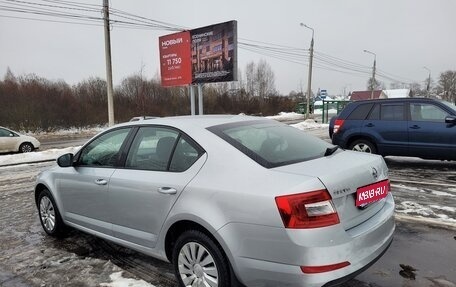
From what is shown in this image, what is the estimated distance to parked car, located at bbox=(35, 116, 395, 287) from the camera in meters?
2.61

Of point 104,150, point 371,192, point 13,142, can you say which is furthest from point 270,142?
point 13,142

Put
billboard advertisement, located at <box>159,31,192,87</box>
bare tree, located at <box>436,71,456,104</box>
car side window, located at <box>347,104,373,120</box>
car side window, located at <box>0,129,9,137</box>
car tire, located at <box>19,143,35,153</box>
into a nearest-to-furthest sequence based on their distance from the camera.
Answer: car side window, located at <box>347,104,373,120</box>
car side window, located at <box>0,129,9,137</box>
car tire, located at <box>19,143,35,153</box>
billboard advertisement, located at <box>159,31,192,87</box>
bare tree, located at <box>436,71,456,104</box>

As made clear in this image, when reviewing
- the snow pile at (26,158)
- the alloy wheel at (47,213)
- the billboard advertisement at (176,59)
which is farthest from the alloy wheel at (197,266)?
the billboard advertisement at (176,59)

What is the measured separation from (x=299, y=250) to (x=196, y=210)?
0.85 m

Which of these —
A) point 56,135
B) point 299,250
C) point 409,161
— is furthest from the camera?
point 56,135

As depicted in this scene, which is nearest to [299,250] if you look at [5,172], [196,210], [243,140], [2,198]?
[196,210]

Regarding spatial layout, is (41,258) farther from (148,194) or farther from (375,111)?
(375,111)

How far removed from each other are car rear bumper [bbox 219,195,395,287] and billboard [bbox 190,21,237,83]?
17323 mm

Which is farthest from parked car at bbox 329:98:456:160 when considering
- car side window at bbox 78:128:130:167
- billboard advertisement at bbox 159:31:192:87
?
billboard advertisement at bbox 159:31:192:87

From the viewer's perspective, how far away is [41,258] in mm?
4363

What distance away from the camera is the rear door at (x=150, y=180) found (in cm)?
327

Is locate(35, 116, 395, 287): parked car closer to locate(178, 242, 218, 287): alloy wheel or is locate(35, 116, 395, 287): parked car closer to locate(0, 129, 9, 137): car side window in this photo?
locate(178, 242, 218, 287): alloy wheel

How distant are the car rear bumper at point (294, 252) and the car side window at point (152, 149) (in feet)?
3.33

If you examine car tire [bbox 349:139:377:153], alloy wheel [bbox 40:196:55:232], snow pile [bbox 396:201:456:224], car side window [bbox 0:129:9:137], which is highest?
car tire [bbox 349:139:377:153]
